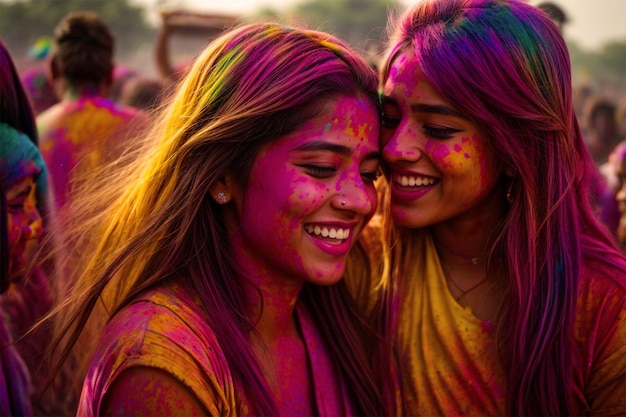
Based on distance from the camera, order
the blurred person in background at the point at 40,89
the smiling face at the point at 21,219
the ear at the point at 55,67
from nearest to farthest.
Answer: the smiling face at the point at 21,219
the ear at the point at 55,67
the blurred person in background at the point at 40,89

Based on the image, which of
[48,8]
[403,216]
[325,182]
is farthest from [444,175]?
[48,8]

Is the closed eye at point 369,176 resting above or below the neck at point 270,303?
above

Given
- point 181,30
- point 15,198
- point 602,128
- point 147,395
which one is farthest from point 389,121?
point 602,128

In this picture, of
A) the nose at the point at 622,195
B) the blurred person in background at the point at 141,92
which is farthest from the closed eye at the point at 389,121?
the blurred person in background at the point at 141,92

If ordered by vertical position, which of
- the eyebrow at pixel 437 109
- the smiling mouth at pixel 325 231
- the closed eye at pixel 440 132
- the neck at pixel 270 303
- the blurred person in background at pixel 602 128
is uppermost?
the blurred person in background at pixel 602 128

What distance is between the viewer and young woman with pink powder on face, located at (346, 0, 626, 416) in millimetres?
2305

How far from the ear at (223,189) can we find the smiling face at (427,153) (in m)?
0.58

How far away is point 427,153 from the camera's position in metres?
2.43

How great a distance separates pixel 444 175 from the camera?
2.43 m

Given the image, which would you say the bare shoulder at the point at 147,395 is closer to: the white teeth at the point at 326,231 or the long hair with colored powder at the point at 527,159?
the white teeth at the point at 326,231

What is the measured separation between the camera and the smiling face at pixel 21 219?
258cm

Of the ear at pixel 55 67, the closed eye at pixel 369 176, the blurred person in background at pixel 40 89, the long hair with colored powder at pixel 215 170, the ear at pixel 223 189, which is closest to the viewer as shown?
the long hair with colored powder at pixel 215 170

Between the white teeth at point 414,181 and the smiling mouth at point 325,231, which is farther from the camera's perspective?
the white teeth at point 414,181

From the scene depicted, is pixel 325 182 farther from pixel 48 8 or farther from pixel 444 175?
pixel 48 8
